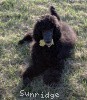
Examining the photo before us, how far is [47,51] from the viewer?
546 centimetres

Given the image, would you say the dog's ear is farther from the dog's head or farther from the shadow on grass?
the shadow on grass

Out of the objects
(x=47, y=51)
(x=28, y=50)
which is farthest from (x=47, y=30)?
(x=28, y=50)

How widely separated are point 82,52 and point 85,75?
0.75 meters

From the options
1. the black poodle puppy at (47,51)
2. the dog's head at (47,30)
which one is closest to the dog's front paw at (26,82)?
the black poodle puppy at (47,51)

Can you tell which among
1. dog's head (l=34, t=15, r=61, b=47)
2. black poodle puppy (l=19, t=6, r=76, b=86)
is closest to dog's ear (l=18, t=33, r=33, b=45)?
black poodle puppy (l=19, t=6, r=76, b=86)

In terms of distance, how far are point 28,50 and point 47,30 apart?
98cm

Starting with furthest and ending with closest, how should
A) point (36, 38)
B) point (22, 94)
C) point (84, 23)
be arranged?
point (84, 23), point (36, 38), point (22, 94)

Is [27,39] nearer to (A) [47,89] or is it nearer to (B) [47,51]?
(B) [47,51]

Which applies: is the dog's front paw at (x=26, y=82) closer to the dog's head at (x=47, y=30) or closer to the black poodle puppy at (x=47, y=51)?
the black poodle puppy at (x=47, y=51)

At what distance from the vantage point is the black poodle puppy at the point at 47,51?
17.3 feet

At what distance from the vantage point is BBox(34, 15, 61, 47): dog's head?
5258mm

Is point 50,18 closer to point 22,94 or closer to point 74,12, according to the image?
point 22,94

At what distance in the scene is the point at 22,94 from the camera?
5.07 metres

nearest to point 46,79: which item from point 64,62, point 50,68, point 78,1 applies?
point 50,68
